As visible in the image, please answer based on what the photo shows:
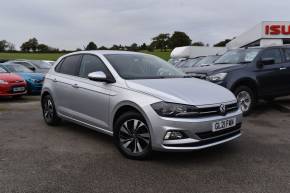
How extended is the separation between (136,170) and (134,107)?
872mm

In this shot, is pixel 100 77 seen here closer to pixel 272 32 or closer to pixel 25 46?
pixel 272 32

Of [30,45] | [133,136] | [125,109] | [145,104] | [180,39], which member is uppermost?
[180,39]

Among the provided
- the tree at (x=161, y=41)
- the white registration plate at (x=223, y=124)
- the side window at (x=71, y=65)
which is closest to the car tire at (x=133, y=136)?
the white registration plate at (x=223, y=124)

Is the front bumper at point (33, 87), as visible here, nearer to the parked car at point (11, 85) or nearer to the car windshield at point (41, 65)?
the parked car at point (11, 85)

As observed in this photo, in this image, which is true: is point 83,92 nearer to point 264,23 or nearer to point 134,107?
point 134,107

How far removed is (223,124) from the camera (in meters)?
4.53

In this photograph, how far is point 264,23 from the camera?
3167 centimetres

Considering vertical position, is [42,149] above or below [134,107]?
below

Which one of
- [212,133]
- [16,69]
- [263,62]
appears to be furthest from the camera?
[16,69]

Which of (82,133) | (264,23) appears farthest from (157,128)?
(264,23)

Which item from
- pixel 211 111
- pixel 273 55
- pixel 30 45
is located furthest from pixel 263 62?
pixel 30 45

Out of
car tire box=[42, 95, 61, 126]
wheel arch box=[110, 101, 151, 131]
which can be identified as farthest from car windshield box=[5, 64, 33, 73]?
wheel arch box=[110, 101, 151, 131]

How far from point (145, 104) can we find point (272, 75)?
17.7 ft

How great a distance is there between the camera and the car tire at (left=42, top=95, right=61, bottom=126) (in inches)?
272
